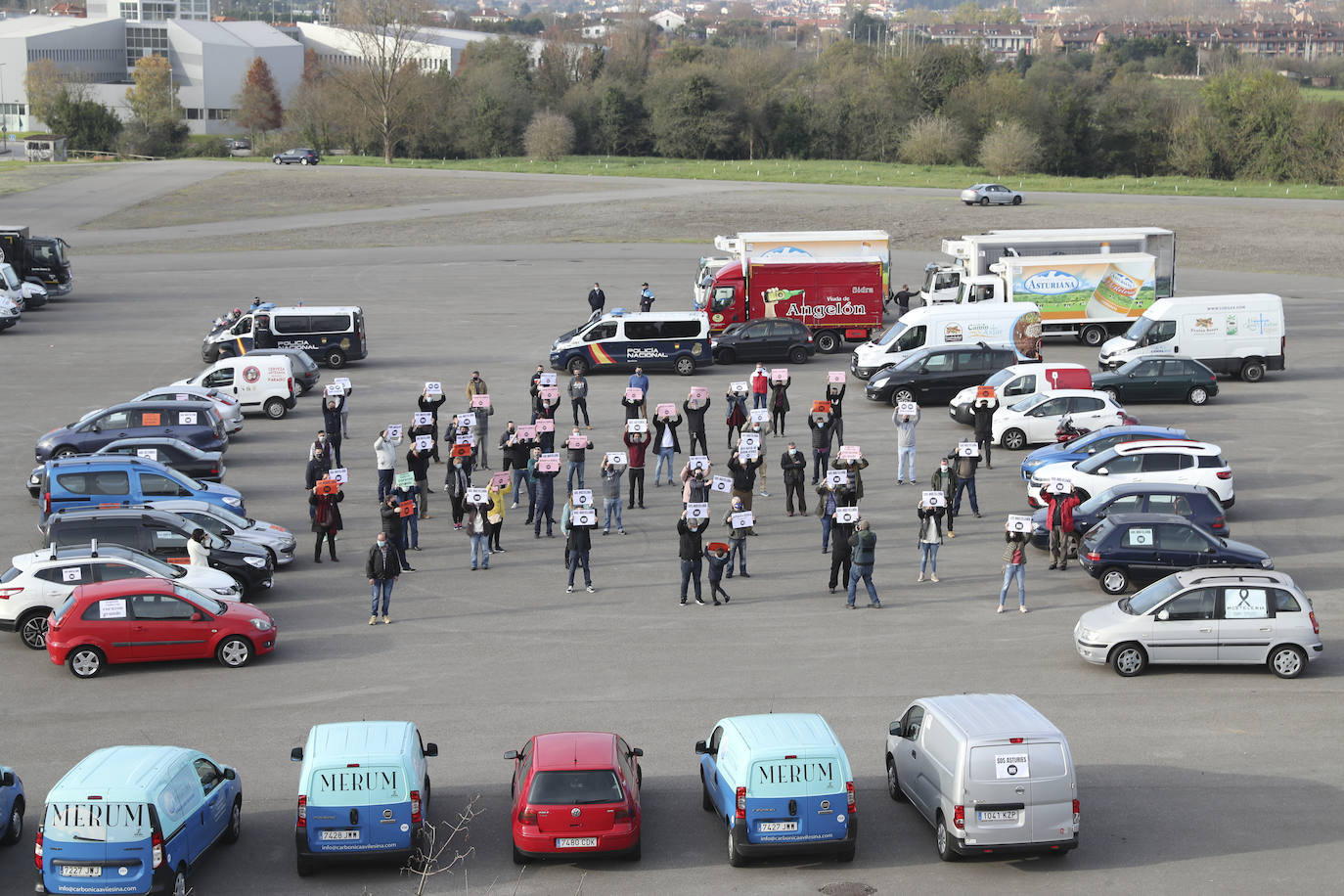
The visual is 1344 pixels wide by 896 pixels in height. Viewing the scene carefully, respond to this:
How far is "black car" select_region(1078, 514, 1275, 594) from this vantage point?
21562 mm

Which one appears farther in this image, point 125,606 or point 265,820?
point 125,606

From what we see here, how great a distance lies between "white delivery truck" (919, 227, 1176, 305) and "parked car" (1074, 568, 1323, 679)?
2692 centimetres

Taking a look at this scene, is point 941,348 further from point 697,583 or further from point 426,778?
point 426,778

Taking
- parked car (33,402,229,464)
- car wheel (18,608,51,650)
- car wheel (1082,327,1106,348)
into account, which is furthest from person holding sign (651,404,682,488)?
car wheel (1082,327,1106,348)

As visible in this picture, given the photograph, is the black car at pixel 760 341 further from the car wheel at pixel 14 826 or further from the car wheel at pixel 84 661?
the car wheel at pixel 14 826

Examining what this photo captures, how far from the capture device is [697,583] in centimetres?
2139

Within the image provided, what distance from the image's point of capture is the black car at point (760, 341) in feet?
135

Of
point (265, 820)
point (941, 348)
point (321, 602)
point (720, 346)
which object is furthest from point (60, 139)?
point (265, 820)

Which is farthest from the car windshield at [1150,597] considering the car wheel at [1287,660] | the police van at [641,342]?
the police van at [641,342]

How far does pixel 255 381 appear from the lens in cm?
3384

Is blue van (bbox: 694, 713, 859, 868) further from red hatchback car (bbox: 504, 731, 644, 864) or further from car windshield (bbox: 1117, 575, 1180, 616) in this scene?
car windshield (bbox: 1117, 575, 1180, 616)

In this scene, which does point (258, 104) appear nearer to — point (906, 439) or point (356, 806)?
point (906, 439)

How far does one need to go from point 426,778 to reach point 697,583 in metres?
8.13

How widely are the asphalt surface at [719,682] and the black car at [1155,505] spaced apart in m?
1.08
